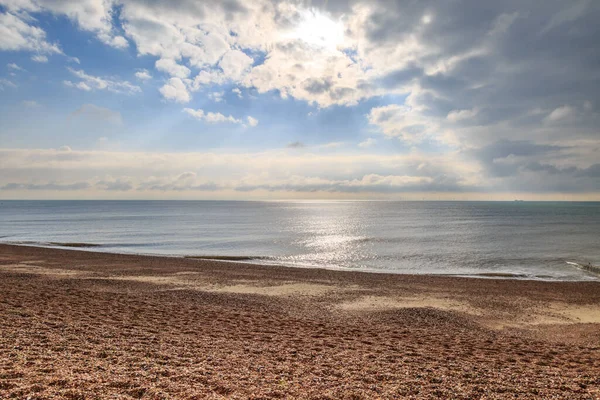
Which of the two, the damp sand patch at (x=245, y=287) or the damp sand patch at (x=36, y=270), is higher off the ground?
the damp sand patch at (x=36, y=270)

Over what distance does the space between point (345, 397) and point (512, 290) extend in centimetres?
2171

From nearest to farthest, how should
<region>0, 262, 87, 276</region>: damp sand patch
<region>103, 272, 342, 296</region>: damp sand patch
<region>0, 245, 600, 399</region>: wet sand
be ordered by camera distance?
1. <region>0, 245, 600, 399</region>: wet sand
2. <region>103, 272, 342, 296</region>: damp sand patch
3. <region>0, 262, 87, 276</region>: damp sand patch

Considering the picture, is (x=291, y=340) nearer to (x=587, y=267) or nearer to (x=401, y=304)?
(x=401, y=304)

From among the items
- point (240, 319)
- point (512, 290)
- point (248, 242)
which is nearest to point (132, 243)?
point (248, 242)

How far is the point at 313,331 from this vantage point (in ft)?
42.8

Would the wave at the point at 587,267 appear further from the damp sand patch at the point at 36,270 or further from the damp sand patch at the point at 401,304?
the damp sand patch at the point at 36,270

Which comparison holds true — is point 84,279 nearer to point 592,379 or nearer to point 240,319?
point 240,319

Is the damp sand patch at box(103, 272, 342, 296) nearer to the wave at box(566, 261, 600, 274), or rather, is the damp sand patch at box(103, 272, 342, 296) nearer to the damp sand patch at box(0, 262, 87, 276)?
the damp sand patch at box(0, 262, 87, 276)

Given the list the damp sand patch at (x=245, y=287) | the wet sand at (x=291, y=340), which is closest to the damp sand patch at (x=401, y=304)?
the wet sand at (x=291, y=340)

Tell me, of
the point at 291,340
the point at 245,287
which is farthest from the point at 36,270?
the point at 291,340

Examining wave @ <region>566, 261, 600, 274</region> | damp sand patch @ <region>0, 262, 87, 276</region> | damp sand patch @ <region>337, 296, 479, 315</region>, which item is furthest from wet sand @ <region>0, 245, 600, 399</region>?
wave @ <region>566, 261, 600, 274</region>

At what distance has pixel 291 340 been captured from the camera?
11555 mm

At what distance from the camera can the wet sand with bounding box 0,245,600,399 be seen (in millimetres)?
7355

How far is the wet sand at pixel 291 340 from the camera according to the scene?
7355mm
